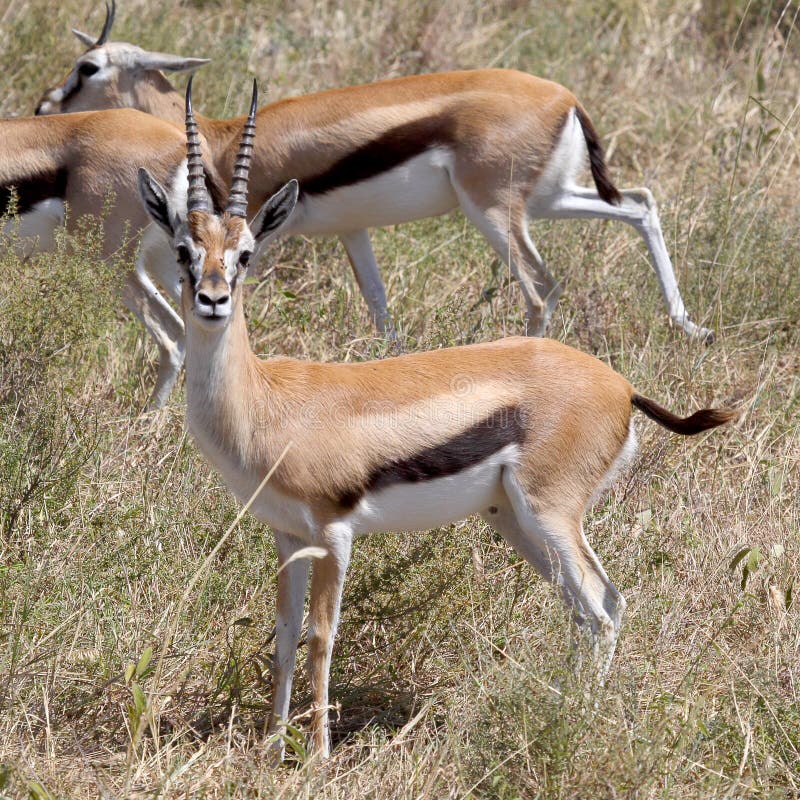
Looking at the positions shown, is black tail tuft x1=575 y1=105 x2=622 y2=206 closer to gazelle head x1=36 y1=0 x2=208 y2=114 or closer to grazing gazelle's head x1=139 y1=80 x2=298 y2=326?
gazelle head x1=36 y1=0 x2=208 y2=114

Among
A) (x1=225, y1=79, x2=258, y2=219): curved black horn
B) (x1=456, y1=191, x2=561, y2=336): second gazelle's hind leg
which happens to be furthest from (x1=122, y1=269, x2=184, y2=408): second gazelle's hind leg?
(x1=225, y1=79, x2=258, y2=219): curved black horn

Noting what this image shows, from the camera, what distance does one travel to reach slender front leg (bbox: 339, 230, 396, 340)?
6488 mm

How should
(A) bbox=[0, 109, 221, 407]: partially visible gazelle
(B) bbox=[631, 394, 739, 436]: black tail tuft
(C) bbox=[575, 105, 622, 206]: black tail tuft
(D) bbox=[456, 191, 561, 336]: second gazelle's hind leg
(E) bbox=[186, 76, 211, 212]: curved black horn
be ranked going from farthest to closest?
1. (C) bbox=[575, 105, 622, 206]: black tail tuft
2. (D) bbox=[456, 191, 561, 336]: second gazelle's hind leg
3. (A) bbox=[0, 109, 221, 407]: partially visible gazelle
4. (B) bbox=[631, 394, 739, 436]: black tail tuft
5. (E) bbox=[186, 76, 211, 212]: curved black horn

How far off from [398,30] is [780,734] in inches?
259

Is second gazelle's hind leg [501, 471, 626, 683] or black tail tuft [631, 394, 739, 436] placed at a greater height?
black tail tuft [631, 394, 739, 436]

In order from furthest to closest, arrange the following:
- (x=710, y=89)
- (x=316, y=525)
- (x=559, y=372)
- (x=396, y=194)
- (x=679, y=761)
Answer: (x=710, y=89), (x=396, y=194), (x=559, y=372), (x=316, y=525), (x=679, y=761)

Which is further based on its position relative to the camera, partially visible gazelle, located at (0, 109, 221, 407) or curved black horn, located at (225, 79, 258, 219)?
partially visible gazelle, located at (0, 109, 221, 407)

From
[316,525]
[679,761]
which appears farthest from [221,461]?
[679,761]

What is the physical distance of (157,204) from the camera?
4117mm

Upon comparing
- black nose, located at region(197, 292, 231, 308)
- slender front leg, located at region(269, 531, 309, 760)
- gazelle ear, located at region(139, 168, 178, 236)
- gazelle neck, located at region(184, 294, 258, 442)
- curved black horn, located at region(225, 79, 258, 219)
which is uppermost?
curved black horn, located at region(225, 79, 258, 219)

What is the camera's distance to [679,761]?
3.50 meters

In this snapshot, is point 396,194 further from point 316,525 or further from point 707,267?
point 316,525

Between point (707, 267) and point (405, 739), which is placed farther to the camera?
point (707, 267)

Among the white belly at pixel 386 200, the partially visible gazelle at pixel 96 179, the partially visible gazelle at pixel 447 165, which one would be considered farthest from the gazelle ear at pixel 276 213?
the white belly at pixel 386 200
